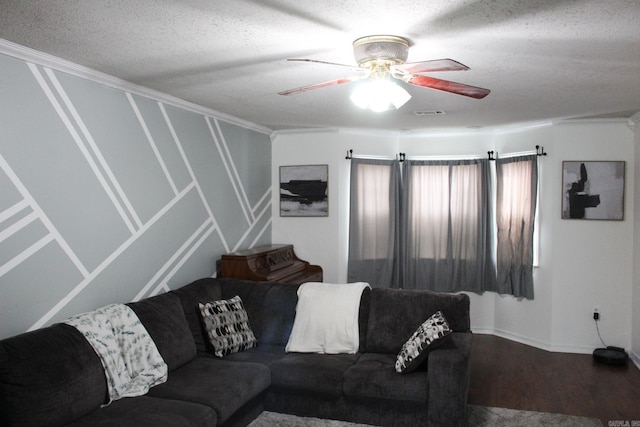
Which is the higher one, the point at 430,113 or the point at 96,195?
the point at 430,113

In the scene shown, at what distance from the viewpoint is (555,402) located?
3.94 metres

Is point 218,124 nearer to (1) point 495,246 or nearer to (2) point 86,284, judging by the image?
(2) point 86,284

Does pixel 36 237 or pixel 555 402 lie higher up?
pixel 36 237

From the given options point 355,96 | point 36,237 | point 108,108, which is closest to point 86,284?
point 36,237

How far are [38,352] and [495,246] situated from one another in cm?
489

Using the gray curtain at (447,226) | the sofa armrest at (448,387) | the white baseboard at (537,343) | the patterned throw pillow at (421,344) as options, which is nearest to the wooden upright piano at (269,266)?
the gray curtain at (447,226)

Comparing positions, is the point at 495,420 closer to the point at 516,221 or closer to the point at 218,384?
the point at 218,384

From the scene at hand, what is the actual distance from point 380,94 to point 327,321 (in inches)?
78.3

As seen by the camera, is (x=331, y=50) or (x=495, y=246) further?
(x=495, y=246)

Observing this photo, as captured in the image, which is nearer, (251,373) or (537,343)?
(251,373)

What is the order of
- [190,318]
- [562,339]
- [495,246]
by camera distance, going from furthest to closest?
[495,246]
[562,339]
[190,318]

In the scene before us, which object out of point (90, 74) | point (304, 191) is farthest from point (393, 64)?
point (304, 191)

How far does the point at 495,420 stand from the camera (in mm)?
3594

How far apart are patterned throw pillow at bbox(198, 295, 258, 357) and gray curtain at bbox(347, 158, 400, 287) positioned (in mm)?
2181
